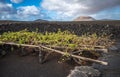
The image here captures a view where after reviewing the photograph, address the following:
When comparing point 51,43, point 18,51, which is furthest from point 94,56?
point 18,51

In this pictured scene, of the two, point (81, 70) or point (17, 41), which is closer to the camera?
point (81, 70)

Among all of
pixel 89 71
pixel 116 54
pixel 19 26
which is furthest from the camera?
pixel 19 26

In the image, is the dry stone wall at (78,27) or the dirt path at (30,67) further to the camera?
the dry stone wall at (78,27)

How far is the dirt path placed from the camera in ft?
25.5

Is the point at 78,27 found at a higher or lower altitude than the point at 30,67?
higher

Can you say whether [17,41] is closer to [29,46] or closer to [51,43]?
[29,46]

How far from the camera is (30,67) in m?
8.35

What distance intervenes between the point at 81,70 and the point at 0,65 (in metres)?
4.08

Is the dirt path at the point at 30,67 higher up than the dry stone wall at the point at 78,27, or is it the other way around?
the dry stone wall at the point at 78,27

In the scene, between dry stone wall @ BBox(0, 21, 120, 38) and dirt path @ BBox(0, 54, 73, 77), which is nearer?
dirt path @ BBox(0, 54, 73, 77)

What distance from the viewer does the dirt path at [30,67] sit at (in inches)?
306

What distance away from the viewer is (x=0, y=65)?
872 cm

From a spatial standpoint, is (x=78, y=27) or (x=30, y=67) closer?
(x=30, y=67)

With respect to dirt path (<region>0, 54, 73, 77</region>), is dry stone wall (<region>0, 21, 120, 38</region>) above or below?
above
